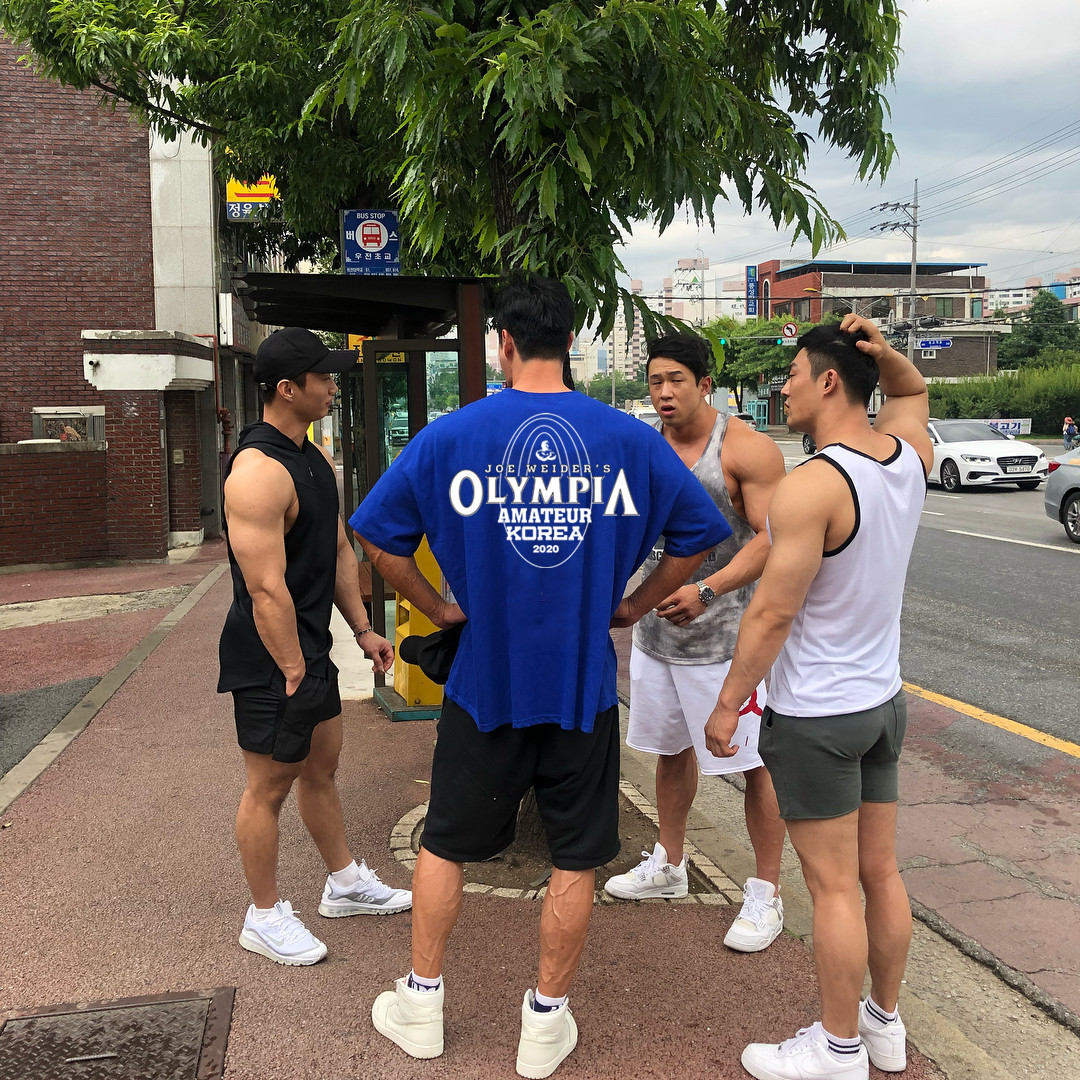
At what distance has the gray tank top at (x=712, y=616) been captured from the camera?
367 cm

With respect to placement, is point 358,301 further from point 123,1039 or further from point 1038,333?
point 1038,333

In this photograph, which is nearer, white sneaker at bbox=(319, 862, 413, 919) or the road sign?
white sneaker at bbox=(319, 862, 413, 919)

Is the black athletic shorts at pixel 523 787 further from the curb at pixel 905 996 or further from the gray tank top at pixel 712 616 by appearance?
the curb at pixel 905 996

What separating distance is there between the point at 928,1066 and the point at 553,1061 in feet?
Result: 3.39

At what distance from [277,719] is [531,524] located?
120cm

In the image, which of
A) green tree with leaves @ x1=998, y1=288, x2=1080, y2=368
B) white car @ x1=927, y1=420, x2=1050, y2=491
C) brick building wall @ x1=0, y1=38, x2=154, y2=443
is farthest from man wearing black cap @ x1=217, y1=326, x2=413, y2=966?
green tree with leaves @ x1=998, y1=288, x2=1080, y2=368

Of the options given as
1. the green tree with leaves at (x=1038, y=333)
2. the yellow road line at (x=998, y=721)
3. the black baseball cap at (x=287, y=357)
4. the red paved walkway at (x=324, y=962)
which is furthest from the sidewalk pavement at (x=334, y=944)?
the green tree with leaves at (x=1038, y=333)

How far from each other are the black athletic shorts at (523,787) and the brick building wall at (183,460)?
1292cm

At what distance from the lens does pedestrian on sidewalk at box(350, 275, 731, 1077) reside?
2.72 m

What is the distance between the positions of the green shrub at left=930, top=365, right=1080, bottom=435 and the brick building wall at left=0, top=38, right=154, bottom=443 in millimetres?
42332

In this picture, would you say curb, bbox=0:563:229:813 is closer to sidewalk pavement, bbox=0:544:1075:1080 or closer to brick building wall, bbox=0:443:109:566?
sidewalk pavement, bbox=0:544:1075:1080

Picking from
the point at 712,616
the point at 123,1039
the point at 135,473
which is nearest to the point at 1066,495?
the point at 712,616

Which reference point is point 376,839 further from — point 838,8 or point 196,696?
point 838,8

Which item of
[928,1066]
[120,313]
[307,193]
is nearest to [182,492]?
[120,313]
